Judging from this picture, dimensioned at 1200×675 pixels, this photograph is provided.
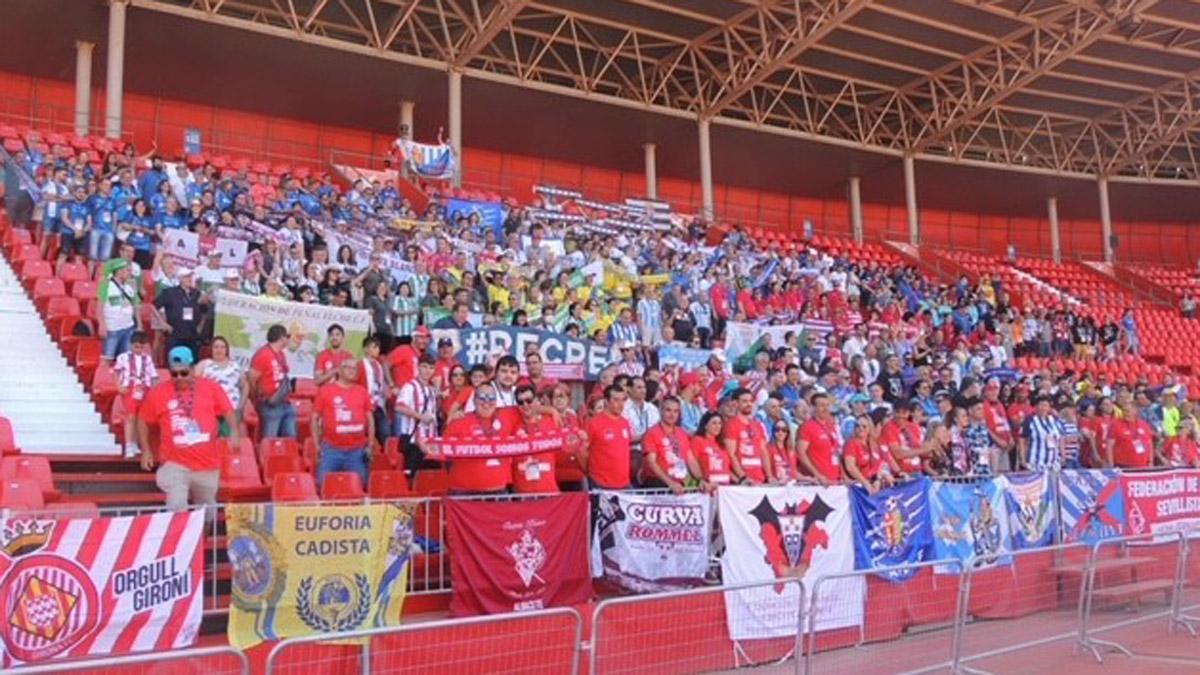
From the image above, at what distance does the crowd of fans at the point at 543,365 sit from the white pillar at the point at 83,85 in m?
4.33

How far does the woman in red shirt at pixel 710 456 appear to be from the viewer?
29.7 ft

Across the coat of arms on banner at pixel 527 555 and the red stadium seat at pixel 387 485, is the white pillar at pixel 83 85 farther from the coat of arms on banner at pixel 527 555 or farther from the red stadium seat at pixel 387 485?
the coat of arms on banner at pixel 527 555

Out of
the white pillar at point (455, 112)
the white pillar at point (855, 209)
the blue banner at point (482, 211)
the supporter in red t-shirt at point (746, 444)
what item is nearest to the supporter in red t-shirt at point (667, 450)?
the supporter in red t-shirt at point (746, 444)

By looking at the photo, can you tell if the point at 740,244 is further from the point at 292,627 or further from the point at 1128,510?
the point at 292,627

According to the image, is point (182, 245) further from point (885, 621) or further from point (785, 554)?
point (885, 621)

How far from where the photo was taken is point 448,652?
585 centimetres

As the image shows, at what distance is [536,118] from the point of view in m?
27.4

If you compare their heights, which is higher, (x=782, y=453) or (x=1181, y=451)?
(x=782, y=453)

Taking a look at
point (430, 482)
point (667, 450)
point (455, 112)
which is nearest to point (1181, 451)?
point (667, 450)

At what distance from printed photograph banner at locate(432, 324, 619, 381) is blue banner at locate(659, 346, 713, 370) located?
0.93 meters

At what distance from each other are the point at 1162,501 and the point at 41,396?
11129 millimetres

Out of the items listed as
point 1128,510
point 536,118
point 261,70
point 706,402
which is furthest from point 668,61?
point 1128,510

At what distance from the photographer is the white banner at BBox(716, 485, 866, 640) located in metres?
7.86

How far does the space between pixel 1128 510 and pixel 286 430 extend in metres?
8.42
